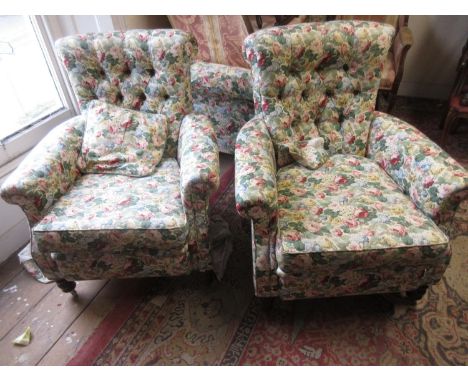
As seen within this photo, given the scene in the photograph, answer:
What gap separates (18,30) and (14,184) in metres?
1.03

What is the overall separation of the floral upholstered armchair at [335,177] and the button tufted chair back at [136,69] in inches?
13.3

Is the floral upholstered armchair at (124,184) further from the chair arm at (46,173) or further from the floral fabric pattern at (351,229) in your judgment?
the floral fabric pattern at (351,229)

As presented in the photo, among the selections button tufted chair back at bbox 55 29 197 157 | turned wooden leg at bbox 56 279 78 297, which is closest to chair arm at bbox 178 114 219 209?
button tufted chair back at bbox 55 29 197 157

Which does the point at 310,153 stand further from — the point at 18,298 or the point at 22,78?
the point at 22,78

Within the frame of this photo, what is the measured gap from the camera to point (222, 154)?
235cm

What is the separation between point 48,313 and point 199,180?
2.95 feet

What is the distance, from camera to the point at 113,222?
119 centimetres

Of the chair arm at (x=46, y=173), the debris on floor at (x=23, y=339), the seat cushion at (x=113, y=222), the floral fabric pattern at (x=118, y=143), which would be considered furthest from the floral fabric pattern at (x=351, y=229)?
the debris on floor at (x=23, y=339)

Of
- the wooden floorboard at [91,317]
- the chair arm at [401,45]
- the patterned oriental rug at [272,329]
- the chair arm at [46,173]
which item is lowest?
the patterned oriental rug at [272,329]

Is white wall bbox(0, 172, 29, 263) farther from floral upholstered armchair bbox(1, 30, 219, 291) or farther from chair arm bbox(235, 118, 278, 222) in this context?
chair arm bbox(235, 118, 278, 222)

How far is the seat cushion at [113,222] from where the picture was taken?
46.4 inches

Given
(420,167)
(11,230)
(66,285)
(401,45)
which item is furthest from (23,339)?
(401,45)

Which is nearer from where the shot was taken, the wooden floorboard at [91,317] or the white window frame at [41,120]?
the wooden floorboard at [91,317]

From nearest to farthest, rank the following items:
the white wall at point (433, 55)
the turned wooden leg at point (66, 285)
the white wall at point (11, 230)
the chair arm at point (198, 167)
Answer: the chair arm at point (198, 167) → the turned wooden leg at point (66, 285) → the white wall at point (11, 230) → the white wall at point (433, 55)
